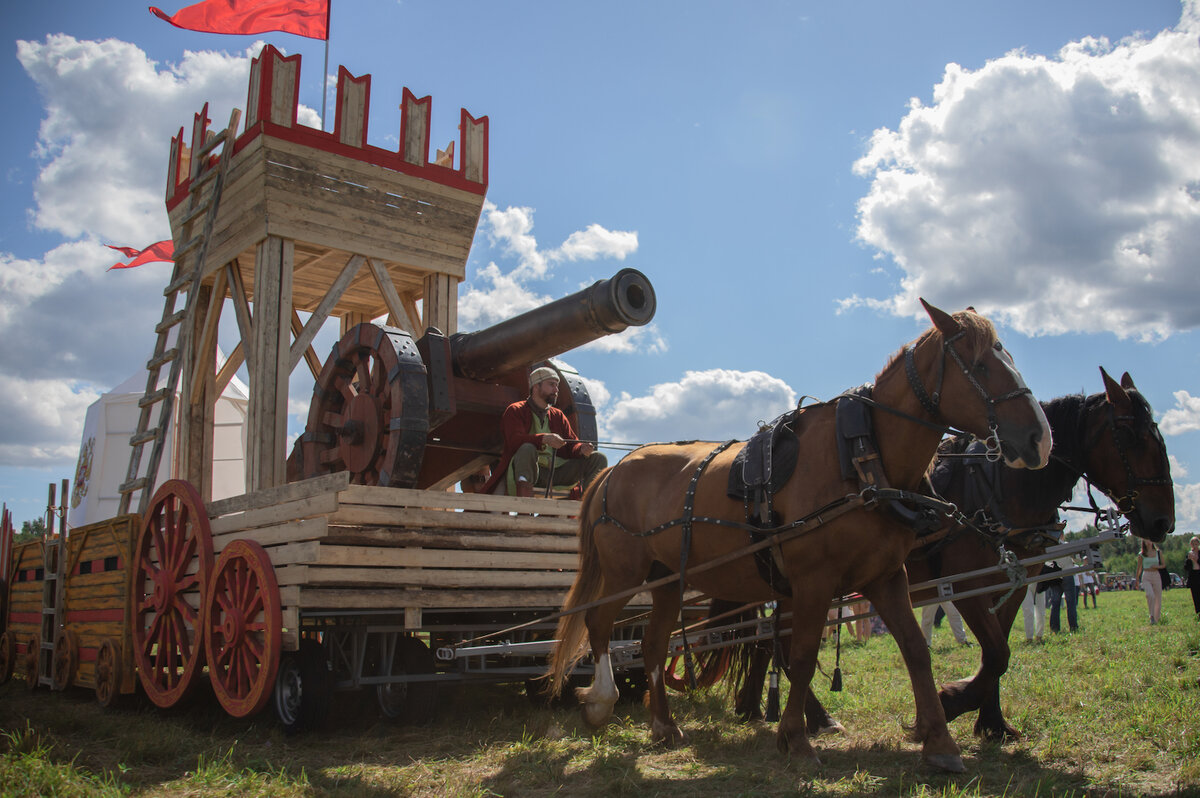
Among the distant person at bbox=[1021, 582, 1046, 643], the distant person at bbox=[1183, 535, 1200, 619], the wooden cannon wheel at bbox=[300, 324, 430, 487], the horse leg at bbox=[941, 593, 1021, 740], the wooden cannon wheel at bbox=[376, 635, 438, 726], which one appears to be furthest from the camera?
the distant person at bbox=[1183, 535, 1200, 619]

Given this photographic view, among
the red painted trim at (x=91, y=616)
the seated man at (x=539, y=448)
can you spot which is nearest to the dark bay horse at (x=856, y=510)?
the seated man at (x=539, y=448)

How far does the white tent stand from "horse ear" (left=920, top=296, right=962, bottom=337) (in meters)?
12.1

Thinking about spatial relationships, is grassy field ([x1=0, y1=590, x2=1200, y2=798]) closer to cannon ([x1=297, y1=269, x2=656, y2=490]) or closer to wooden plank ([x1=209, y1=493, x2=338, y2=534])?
wooden plank ([x1=209, y1=493, x2=338, y2=534])

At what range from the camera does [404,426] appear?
6.88 m

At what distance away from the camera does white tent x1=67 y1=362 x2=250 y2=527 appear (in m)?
13.9

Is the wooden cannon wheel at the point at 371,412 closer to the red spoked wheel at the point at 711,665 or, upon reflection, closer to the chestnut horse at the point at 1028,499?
the red spoked wheel at the point at 711,665

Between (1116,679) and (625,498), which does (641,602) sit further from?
(1116,679)

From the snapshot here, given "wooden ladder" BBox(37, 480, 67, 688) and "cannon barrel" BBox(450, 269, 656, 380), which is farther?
"wooden ladder" BBox(37, 480, 67, 688)

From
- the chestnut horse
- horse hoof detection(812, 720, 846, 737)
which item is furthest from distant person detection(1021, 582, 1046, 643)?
horse hoof detection(812, 720, 846, 737)

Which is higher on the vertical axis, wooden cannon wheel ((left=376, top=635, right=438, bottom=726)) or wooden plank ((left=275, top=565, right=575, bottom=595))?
wooden plank ((left=275, top=565, right=575, bottom=595))

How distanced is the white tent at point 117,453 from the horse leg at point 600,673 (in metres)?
10.1

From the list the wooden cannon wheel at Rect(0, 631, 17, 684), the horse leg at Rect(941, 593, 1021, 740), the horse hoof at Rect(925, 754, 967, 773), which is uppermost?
the horse leg at Rect(941, 593, 1021, 740)

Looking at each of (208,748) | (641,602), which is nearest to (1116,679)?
(641,602)

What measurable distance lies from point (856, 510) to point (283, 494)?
135 inches
